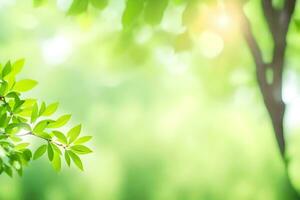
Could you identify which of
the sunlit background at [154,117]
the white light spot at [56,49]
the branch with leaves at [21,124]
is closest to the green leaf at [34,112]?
the branch with leaves at [21,124]

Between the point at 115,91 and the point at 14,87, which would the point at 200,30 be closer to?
the point at 115,91

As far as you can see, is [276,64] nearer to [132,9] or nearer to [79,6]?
[132,9]

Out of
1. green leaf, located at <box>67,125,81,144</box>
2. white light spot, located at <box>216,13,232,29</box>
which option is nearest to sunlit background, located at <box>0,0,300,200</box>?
white light spot, located at <box>216,13,232,29</box>

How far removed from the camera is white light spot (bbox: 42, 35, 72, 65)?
236cm

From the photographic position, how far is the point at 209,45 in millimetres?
2340

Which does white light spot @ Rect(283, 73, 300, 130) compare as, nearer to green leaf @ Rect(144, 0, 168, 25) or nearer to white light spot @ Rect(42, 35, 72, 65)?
white light spot @ Rect(42, 35, 72, 65)

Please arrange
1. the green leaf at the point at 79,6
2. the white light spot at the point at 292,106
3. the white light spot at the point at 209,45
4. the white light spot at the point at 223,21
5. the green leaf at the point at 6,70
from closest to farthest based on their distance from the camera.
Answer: the green leaf at the point at 6,70, the green leaf at the point at 79,6, the white light spot at the point at 223,21, the white light spot at the point at 209,45, the white light spot at the point at 292,106

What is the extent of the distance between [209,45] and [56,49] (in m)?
0.73

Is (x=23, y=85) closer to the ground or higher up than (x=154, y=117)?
higher up

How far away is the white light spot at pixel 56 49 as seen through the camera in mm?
2357

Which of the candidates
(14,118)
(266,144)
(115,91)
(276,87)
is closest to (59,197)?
(115,91)

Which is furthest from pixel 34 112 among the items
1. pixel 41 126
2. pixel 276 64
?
pixel 276 64

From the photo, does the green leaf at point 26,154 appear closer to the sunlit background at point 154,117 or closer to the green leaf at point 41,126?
the green leaf at point 41,126

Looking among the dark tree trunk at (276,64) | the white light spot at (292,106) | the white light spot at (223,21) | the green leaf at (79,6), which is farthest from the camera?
the white light spot at (292,106)
